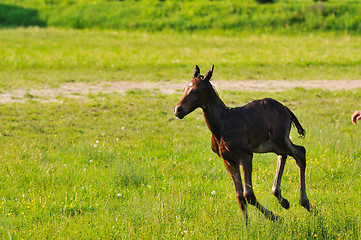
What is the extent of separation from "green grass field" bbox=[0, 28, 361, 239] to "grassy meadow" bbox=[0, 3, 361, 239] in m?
0.03

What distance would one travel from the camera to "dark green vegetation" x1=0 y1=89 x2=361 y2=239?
19.5ft

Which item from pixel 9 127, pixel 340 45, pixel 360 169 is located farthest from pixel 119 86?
pixel 340 45

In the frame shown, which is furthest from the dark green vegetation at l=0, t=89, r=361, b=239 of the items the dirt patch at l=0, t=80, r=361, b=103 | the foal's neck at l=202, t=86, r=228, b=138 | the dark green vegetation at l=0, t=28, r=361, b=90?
the dark green vegetation at l=0, t=28, r=361, b=90

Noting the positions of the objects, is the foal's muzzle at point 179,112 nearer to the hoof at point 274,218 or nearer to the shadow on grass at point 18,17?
the hoof at point 274,218

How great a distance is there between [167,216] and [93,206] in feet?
4.24

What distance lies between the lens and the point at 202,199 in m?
7.07

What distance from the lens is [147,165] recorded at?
Answer: 8.68 metres

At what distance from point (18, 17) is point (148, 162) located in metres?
32.2

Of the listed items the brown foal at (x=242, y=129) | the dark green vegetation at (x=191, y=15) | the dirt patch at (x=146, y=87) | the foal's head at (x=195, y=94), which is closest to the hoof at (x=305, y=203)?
the brown foal at (x=242, y=129)

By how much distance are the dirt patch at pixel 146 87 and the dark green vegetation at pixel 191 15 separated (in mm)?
14278

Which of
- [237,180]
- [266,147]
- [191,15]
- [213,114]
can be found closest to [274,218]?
[237,180]

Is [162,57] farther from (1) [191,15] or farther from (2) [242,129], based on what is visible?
(2) [242,129]

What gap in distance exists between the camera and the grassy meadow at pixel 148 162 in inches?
238

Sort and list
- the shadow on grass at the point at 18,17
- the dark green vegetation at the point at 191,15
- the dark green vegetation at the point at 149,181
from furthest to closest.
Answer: the shadow on grass at the point at 18,17, the dark green vegetation at the point at 191,15, the dark green vegetation at the point at 149,181
